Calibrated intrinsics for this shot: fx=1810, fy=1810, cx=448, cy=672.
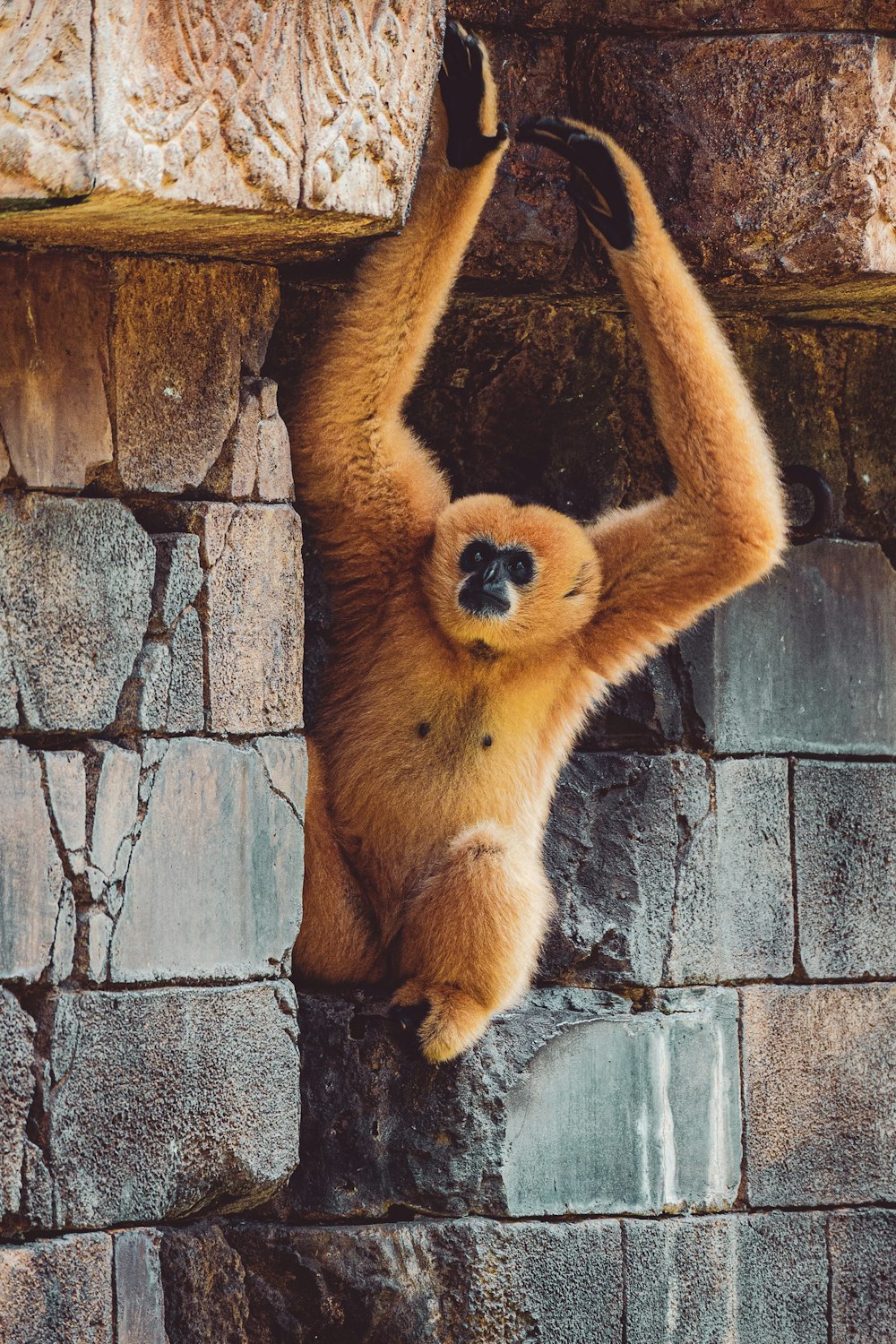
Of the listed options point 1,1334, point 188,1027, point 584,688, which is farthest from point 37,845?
point 584,688

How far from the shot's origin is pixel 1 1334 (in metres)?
4.54

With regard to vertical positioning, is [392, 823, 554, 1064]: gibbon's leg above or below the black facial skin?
below

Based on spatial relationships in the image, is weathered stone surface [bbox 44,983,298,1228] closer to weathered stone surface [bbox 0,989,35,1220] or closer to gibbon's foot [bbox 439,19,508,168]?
weathered stone surface [bbox 0,989,35,1220]

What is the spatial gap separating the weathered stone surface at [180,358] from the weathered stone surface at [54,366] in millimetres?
59

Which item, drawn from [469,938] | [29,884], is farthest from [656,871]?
[29,884]

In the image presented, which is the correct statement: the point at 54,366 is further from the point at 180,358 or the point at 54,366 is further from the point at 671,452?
the point at 671,452

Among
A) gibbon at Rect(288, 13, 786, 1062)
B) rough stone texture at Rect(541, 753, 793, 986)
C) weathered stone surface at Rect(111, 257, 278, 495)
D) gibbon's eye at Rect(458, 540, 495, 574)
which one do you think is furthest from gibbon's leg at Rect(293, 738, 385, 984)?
weathered stone surface at Rect(111, 257, 278, 495)

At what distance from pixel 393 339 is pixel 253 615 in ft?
3.14

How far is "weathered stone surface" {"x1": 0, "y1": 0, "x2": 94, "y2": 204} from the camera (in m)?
4.00

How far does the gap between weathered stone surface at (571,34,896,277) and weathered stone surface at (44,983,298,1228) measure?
9.38 ft

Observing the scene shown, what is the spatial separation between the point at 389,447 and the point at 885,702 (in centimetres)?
259

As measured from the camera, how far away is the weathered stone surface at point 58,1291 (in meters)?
4.57

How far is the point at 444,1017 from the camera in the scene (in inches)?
221

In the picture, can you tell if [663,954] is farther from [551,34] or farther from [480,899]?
[551,34]
